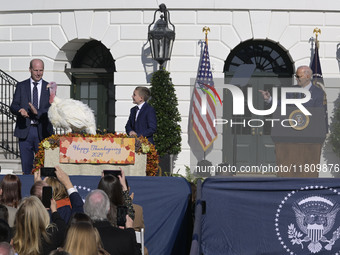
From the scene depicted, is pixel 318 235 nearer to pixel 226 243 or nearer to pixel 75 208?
pixel 226 243

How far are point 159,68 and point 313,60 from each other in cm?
379

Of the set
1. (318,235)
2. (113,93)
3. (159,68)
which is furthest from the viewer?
(113,93)

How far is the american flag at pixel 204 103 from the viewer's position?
59.8ft

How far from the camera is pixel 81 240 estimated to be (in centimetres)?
532

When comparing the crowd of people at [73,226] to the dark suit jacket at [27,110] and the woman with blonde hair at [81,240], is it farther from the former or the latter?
the dark suit jacket at [27,110]

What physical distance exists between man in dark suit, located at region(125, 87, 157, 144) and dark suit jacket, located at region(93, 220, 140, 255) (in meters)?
5.22

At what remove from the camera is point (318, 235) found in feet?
30.4

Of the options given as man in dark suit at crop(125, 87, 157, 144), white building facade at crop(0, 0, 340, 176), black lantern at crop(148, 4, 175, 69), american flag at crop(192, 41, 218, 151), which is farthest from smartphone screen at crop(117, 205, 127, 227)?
white building facade at crop(0, 0, 340, 176)

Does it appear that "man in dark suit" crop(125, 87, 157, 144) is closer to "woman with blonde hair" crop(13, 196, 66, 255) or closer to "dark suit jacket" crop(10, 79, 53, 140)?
"dark suit jacket" crop(10, 79, 53, 140)

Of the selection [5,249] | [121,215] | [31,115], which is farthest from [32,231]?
[31,115]

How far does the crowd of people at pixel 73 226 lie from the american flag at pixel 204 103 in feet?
35.6

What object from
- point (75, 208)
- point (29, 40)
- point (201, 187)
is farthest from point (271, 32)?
point (75, 208)

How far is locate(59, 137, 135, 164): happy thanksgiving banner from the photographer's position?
10.4 meters

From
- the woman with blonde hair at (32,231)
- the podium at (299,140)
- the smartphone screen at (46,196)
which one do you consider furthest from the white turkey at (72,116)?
the woman with blonde hair at (32,231)
